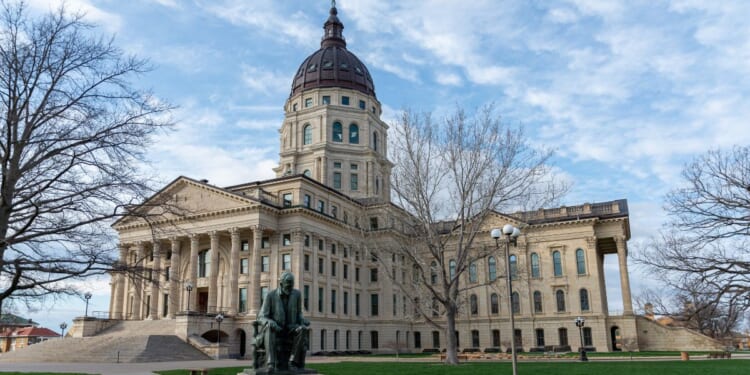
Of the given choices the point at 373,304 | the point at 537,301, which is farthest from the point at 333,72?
the point at 537,301

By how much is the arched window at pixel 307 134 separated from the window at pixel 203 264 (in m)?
21.5

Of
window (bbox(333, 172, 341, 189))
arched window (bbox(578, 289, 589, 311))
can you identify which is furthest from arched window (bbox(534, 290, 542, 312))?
window (bbox(333, 172, 341, 189))

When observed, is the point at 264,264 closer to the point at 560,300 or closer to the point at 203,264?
the point at 203,264

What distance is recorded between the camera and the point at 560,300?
60125 mm

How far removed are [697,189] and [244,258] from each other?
40961mm

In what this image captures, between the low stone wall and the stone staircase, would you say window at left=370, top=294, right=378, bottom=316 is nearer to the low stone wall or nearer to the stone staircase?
the stone staircase

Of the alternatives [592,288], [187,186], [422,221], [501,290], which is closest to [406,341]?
[501,290]

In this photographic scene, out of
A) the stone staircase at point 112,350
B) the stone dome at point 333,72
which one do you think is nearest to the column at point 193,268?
the stone staircase at point 112,350

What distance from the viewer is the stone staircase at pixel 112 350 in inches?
1489

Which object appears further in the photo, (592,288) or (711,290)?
(592,288)

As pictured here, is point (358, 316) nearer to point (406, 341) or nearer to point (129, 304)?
point (406, 341)

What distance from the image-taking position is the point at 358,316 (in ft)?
198

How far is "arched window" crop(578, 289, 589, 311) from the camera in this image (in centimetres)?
5862

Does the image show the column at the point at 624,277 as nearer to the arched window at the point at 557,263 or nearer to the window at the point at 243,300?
the arched window at the point at 557,263
